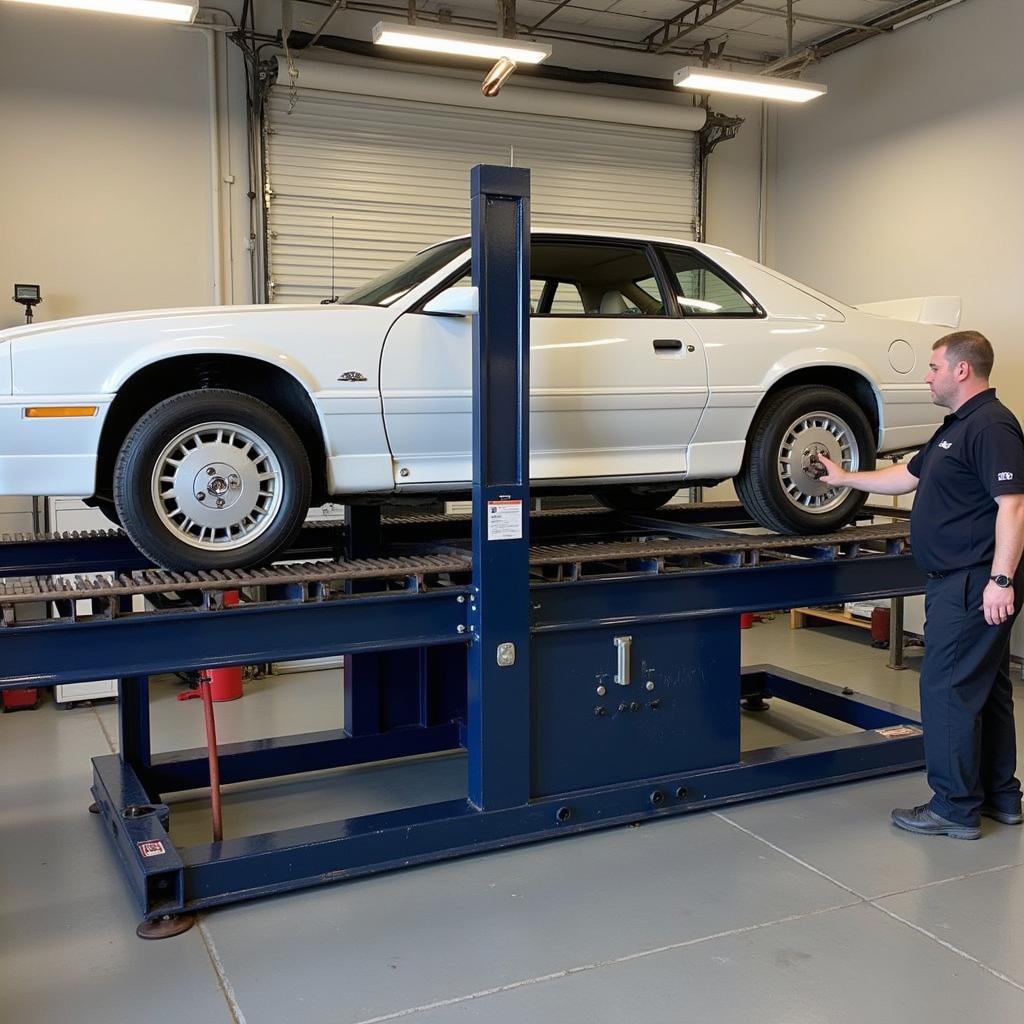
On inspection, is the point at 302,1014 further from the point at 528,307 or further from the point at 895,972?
the point at 528,307

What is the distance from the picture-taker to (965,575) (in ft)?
11.9

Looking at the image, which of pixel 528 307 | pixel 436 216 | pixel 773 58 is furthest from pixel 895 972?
pixel 773 58

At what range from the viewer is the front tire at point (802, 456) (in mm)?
4125

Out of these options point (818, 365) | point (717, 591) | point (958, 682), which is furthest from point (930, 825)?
point (818, 365)

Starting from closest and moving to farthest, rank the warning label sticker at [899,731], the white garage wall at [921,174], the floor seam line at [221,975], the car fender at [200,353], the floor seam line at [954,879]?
1. the floor seam line at [221,975]
2. the car fender at [200,353]
3. the floor seam line at [954,879]
4. the warning label sticker at [899,731]
5. the white garage wall at [921,174]

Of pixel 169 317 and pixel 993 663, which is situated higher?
pixel 169 317

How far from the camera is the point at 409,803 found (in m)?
4.20

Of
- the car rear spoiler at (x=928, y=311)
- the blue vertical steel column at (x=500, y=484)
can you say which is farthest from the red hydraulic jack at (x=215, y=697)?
the car rear spoiler at (x=928, y=311)

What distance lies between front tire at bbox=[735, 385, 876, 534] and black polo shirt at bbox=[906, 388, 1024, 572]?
0.52 m

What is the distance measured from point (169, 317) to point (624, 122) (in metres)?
5.93

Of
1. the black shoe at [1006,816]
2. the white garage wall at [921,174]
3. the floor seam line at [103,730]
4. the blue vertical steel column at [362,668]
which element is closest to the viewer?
the black shoe at [1006,816]

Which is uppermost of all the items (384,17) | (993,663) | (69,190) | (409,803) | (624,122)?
(384,17)

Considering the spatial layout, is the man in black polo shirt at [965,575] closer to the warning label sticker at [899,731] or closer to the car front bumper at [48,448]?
the warning label sticker at [899,731]

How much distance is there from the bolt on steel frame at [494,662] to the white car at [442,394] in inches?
9.1
